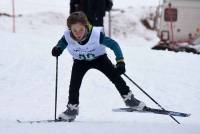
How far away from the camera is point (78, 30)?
696 centimetres

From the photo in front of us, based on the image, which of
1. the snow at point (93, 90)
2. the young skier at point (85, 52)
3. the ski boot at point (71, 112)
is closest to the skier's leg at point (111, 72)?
the young skier at point (85, 52)

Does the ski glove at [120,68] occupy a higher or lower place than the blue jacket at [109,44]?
lower

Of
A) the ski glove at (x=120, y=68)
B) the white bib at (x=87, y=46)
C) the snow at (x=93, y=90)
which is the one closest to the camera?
the snow at (x=93, y=90)

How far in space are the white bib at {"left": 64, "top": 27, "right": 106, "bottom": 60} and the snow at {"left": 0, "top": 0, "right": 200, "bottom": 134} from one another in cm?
84

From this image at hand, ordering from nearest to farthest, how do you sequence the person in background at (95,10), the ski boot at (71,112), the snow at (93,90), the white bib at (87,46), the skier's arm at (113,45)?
the snow at (93,90) → the skier's arm at (113,45) → the white bib at (87,46) → the ski boot at (71,112) → the person in background at (95,10)

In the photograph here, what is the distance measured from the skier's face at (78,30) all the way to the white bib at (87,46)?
0.44ft

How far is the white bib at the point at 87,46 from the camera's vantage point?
7.16 m

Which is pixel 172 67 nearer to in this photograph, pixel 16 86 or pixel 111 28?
pixel 16 86

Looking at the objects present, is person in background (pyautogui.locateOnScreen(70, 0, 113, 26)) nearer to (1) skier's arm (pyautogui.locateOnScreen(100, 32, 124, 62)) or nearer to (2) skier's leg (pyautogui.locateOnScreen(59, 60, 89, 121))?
(2) skier's leg (pyautogui.locateOnScreen(59, 60, 89, 121))

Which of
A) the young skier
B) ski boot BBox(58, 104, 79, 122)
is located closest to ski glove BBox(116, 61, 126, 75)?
the young skier

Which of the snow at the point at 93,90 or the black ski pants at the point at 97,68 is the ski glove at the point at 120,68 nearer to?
the black ski pants at the point at 97,68

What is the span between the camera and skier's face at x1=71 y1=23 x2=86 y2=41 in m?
6.91

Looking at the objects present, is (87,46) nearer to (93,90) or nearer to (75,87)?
(75,87)

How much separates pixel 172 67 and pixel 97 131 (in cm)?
603
